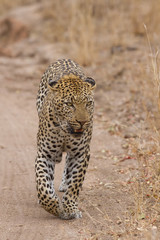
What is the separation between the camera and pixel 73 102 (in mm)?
5426

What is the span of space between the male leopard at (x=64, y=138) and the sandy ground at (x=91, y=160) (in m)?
0.22

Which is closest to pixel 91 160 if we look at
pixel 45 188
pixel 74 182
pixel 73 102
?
pixel 74 182

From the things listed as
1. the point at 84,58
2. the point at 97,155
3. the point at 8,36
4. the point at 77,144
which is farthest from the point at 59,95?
the point at 8,36

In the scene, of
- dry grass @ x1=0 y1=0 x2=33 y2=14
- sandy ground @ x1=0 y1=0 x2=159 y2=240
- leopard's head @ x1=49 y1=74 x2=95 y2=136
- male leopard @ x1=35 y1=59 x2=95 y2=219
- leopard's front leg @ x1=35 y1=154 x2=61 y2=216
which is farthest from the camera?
dry grass @ x1=0 y1=0 x2=33 y2=14

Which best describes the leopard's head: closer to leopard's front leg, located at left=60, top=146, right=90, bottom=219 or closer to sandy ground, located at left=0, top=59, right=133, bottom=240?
leopard's front leg, located at left=60, top=146, right=90, bottom=219

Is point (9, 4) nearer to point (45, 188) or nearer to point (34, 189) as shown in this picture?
point (34, 189)

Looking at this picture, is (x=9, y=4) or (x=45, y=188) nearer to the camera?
(x=45, y=188)

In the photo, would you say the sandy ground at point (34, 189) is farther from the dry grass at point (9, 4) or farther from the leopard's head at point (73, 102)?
the dry grass at point (9, 4)

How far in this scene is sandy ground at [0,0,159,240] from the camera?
5598 mm

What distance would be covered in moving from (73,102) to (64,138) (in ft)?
1.81

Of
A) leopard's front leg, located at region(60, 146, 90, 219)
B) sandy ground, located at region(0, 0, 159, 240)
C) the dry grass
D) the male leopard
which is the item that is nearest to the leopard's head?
the male leopard

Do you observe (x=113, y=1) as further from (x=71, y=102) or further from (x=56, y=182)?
(x=71, y=102)

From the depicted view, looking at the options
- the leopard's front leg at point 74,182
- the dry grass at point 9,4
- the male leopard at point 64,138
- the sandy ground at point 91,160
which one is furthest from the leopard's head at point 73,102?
the dry grass at point 9,4

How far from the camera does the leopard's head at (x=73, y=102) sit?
534 centimetres
